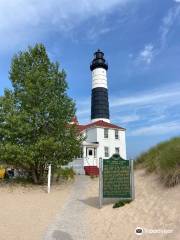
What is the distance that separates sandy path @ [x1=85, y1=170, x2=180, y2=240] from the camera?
9562 mm

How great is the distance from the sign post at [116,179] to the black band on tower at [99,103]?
32.3 m

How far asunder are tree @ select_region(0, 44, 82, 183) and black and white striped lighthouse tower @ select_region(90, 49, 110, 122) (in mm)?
23805

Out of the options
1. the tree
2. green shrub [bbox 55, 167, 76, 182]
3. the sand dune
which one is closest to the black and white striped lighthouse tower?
green shrub [bbox 55, 167, 76, 182]

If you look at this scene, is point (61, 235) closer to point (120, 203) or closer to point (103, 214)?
point (103, 214)

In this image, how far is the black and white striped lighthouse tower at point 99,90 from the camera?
46.8 metres

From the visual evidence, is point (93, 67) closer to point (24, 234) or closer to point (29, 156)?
point (29, 156)

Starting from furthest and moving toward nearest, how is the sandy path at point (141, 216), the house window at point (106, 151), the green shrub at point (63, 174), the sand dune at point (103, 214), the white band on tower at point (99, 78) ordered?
the white band on tower at point (99, 78), the house window at point (106, 151), the green shrub at point (63, 174), the sand dune at point (103, 214), the sandy path at point (141, 216)

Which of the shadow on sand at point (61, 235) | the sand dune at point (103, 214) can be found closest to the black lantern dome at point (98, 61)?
the sand dune at point (103, 214)

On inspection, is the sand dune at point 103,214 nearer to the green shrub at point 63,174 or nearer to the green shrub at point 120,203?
the green shrub at point 120,203

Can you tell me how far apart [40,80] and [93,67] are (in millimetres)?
28485

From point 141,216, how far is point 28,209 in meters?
5.36

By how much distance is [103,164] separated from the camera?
14289mm

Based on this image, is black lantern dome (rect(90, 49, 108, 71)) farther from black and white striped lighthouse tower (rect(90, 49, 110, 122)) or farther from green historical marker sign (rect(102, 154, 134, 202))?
green historical marker sign (rect(102, 154, 134, 202))

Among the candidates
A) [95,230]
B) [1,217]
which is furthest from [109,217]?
[1,217]
